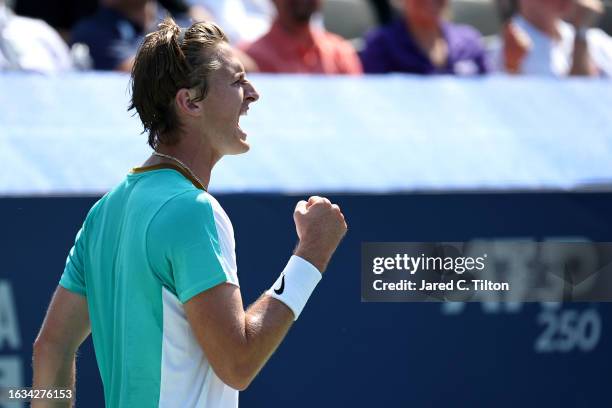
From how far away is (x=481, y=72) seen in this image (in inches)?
220

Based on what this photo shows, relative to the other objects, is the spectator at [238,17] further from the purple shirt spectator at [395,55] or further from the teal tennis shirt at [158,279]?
the teal tennis shirt at [158,279]

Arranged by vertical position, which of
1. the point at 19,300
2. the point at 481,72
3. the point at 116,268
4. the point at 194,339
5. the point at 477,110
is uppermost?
the point at 481,72

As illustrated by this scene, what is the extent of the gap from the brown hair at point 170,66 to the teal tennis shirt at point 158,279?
11cm

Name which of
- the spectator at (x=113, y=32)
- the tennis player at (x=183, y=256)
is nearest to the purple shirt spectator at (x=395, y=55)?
the spectator at (x=113, y=32)

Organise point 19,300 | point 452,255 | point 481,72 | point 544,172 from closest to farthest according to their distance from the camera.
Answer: point 19,300 < point 452,255 < point 544,172 < point 481,72

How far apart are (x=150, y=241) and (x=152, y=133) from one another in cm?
26

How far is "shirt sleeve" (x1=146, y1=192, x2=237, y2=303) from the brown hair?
0.21 metres

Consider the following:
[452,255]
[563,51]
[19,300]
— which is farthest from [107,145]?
[563,51]

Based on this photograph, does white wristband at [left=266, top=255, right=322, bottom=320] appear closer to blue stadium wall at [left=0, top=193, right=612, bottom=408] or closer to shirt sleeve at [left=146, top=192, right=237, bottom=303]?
shirt sleeve at [left=146, top=192, right=237, bottom=303]

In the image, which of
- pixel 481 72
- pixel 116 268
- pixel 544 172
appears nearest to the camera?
pixel 116 268

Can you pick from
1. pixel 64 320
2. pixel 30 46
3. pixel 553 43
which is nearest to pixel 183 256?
pixel 64 320

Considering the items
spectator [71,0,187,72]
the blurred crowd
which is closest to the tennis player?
the blurred crowd

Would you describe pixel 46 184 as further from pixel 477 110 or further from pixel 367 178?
pixel 477 110

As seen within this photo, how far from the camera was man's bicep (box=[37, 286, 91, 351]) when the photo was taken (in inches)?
82.1
